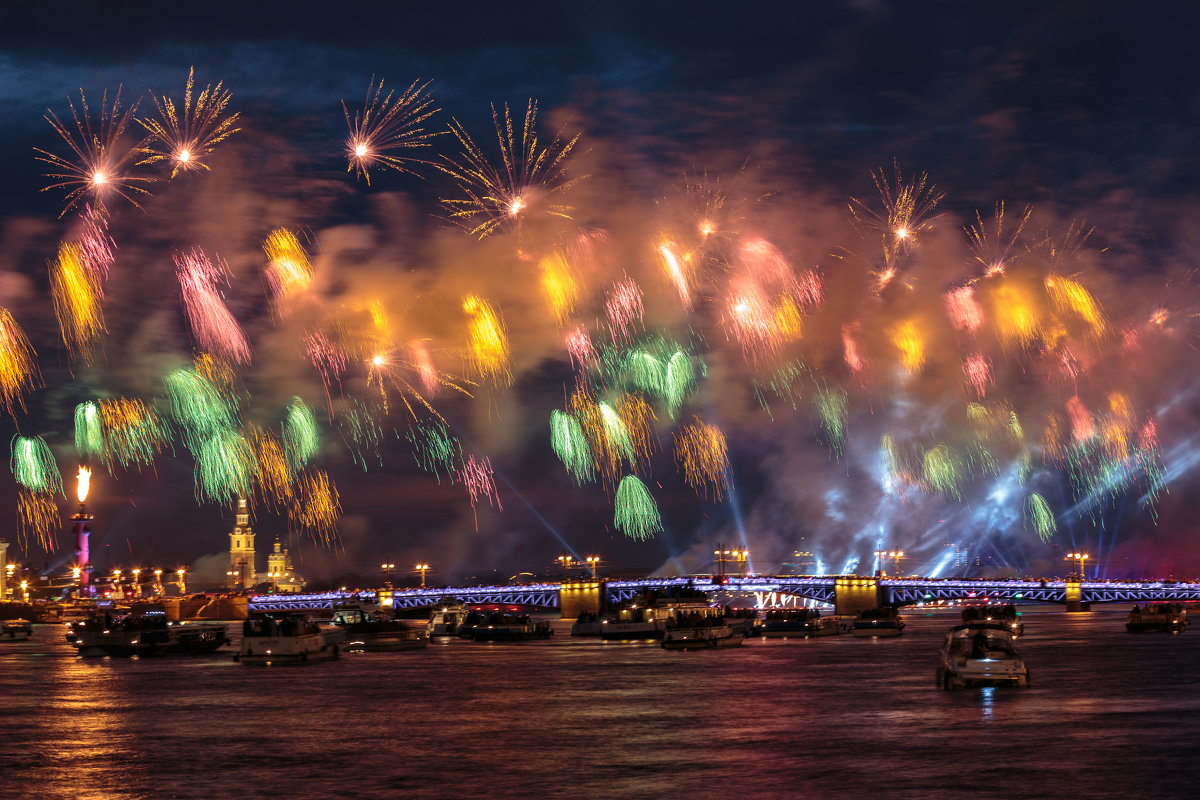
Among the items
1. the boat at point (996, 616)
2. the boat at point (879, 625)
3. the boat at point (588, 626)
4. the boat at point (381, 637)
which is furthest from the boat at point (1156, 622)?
the boat at point (381, 637)

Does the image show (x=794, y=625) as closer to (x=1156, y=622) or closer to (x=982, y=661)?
(x=1156, y=622)

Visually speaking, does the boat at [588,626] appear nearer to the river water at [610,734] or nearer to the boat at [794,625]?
the boat at [794,625]

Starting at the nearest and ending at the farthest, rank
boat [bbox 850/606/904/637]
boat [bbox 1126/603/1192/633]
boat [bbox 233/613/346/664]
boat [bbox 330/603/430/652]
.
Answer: boat [bbox 233/613/346/664], boat [bbox 330/603/430/652], boat [bbox 1126/603/1192/633], boat [bbox 850/606/904/637]

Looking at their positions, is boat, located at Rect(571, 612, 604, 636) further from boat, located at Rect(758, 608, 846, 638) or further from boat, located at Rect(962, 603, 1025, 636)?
boat, located at Rect(962, 603, 1025, 636)

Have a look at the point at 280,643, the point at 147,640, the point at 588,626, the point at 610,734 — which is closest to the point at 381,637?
the point at 147,640

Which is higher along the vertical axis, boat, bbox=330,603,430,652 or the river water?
the river water

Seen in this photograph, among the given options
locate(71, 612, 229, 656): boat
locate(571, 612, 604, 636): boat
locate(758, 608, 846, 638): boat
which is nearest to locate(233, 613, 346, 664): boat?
locate(71, 612, 229, 656): boat

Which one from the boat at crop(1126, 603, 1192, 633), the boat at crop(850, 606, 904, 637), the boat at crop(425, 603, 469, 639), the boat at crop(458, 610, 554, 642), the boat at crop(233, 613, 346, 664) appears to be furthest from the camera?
the boat at crop(425, 603, 469, 639)
